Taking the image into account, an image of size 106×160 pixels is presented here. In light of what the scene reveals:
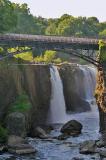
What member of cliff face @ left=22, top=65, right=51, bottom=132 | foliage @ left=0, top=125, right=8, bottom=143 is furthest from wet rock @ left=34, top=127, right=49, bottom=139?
cliff face @ left=22, top=65, right=51, bottom=132

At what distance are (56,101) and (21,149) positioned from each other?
2632 centimetres

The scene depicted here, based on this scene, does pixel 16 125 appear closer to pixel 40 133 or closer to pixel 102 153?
pixel 40 133

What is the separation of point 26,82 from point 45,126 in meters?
7.05

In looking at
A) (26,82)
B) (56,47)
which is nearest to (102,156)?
(26,82)

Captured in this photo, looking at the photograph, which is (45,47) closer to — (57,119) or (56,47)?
(56,47)

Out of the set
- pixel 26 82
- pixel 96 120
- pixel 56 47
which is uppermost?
pixel 56 47

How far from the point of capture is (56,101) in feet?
250

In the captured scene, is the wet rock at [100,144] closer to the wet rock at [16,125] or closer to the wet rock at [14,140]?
the wet rock at [14,140]

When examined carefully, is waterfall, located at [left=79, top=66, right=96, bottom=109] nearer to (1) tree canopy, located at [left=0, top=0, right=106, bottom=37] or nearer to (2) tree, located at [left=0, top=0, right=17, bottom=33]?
(2) tree, located at [left=0, top=0, right=17, bottom=33]

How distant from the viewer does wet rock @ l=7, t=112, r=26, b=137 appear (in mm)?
56812

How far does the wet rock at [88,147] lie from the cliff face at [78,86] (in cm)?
2561

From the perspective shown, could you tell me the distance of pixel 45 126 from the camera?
219 feet

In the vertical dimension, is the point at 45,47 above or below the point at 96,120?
above

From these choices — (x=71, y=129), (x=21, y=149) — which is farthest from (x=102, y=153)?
(x=71, y=129)
